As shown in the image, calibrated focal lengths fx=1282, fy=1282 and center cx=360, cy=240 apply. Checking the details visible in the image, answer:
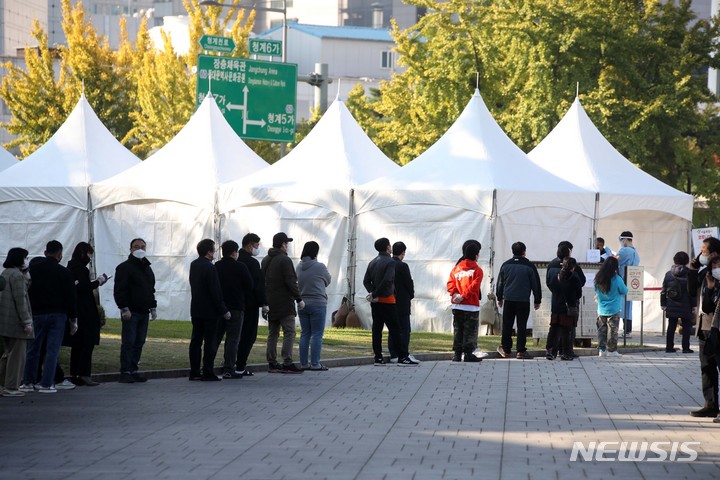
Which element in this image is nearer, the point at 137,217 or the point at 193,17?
the point at 137,217

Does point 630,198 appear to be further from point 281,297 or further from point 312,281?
point 281,297

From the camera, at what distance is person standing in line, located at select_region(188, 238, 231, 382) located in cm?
1606

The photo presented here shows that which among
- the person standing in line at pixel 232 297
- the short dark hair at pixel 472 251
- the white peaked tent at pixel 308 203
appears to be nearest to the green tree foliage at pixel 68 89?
the white peaked tent at pixel 308 203

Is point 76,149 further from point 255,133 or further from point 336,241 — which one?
point 336,241

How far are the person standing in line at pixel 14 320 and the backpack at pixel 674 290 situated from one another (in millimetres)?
12576

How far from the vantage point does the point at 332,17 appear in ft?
365

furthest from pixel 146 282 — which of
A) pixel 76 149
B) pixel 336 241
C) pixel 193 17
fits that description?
pixel 193 17

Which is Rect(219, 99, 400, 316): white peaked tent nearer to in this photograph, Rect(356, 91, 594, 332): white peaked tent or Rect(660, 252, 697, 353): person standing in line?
Rect(356, 91, 594, 332): white peaked tent

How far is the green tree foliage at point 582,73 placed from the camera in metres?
39.2

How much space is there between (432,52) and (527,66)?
3965 millimetres

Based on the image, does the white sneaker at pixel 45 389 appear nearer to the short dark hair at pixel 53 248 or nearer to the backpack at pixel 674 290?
the short dark hair at pixel 53 248

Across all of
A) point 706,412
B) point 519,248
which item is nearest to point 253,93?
point 519,248

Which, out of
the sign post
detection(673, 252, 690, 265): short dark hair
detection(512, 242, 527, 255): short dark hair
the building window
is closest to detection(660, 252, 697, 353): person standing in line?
detection(673, 252, 690, 265): short dark hair

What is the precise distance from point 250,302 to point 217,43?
1709 cm
